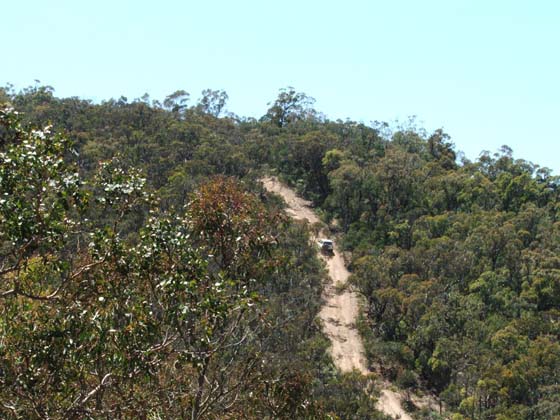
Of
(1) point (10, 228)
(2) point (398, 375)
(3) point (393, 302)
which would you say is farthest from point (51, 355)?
(3) point (393, 302)

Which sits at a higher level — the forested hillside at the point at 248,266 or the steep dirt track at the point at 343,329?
the forested hillside at the point at 248,266

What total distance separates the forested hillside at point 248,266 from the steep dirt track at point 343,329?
2.94ft

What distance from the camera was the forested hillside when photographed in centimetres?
487

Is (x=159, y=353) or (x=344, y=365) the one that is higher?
(x=159, y=353)

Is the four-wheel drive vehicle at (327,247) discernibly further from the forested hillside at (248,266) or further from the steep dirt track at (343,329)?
the forested hillside at (248,266)

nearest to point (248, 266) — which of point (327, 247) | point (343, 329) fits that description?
point (343, 329)

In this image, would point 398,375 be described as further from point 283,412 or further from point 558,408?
point 283,412

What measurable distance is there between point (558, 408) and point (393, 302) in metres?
10.5

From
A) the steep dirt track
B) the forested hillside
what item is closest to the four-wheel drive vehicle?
the steep dirt track

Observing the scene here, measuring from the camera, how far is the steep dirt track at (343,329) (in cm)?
2541

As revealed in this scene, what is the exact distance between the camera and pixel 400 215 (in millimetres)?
38625

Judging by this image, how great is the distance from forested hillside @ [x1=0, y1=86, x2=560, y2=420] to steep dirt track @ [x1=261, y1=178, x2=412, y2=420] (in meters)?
0.90

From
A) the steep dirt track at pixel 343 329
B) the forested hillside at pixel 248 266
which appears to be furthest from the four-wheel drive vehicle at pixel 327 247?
the forested hillside at pixel 248 266

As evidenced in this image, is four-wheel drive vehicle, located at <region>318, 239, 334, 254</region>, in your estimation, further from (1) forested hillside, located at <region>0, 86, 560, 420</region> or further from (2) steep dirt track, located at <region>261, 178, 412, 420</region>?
(1) forested hillside, located at <region>0, 86, 560, 420</region>
